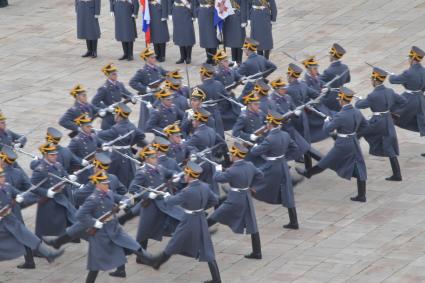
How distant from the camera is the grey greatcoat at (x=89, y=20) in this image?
104 ft

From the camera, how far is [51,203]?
21.0m

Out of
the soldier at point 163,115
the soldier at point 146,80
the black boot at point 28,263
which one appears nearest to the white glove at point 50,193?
the black boot at point 28,263

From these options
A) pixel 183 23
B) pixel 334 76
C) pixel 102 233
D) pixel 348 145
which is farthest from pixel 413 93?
pixel 183 23

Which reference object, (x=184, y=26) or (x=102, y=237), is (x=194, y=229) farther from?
(x=184, y=26)

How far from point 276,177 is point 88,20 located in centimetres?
1099

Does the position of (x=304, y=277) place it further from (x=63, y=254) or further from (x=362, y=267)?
(x=63, y=254)

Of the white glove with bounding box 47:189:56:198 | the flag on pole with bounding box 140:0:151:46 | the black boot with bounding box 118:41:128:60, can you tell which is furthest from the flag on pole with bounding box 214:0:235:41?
the white glove with bounding box 47:189:56:198

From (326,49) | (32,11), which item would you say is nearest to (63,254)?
(326,49)

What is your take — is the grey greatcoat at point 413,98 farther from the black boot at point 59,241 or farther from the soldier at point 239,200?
the black boot at point 59,241

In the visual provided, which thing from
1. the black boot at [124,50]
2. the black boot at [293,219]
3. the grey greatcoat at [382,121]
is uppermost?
the grey greatcoat at [382,121]

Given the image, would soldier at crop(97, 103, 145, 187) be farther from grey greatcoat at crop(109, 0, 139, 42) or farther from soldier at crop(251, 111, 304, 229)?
grey greatcoat at crop(109, 0, 139, 42)

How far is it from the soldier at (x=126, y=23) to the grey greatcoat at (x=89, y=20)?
0.43 meters

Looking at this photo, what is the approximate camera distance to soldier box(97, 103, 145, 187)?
22672 millimetres

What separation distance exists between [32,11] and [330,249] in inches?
663
